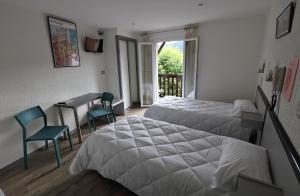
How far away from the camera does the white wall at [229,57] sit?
2992mm

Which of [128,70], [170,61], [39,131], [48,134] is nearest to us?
[48,134]

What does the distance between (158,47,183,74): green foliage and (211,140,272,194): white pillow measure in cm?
490

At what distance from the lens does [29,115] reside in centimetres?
218

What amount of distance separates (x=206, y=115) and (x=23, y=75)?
9.41 ft

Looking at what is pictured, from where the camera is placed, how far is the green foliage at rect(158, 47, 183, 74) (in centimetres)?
585

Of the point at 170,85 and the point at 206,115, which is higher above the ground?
the point at 170,85

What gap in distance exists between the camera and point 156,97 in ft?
15.3

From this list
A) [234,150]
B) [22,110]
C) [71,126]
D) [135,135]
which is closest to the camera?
[234,150]

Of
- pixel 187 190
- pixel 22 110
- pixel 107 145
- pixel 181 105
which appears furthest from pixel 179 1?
pixel 22 110

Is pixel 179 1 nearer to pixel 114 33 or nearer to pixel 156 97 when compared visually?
pixel 114 33

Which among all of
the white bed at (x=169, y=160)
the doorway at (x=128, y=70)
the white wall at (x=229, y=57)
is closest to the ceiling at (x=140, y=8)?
the white wall at (x=229, y=57)

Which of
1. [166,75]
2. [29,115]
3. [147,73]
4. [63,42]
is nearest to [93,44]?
[63,42]

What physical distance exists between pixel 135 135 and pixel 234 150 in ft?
3.23

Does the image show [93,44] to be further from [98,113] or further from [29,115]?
[29,115]
